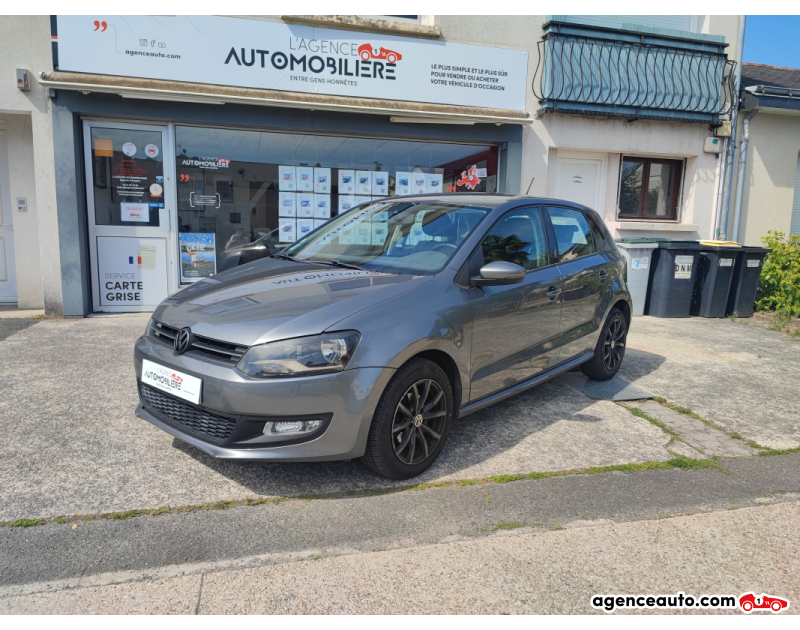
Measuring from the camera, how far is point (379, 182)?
877cm

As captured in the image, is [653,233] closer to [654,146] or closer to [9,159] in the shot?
[654,146]

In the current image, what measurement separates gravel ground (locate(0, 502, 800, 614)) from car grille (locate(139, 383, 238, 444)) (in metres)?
0.69

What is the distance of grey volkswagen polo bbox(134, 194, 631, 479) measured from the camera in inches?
109

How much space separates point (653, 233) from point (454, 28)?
4668 millimetres

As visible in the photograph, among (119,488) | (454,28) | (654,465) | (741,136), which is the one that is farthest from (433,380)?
(741,136)

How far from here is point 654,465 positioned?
11.6 feet

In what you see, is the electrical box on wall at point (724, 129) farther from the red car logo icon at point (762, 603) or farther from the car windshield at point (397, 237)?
the red car logo icon at point (762, 603)

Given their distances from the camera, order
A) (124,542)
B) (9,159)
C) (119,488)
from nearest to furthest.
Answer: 1. (124,542)
2. (119,488)
3. (9,159)

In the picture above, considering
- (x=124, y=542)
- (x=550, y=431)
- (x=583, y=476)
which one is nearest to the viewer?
(x=124, y=542)

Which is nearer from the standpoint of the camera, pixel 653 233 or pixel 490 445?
pixel 490 445

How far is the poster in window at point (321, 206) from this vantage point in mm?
8539

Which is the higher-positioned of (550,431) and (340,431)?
(340,431)

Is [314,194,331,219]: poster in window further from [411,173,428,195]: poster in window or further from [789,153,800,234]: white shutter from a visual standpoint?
[789,153,800,234]: white shutter

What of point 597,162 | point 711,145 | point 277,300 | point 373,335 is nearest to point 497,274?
point 373,335
